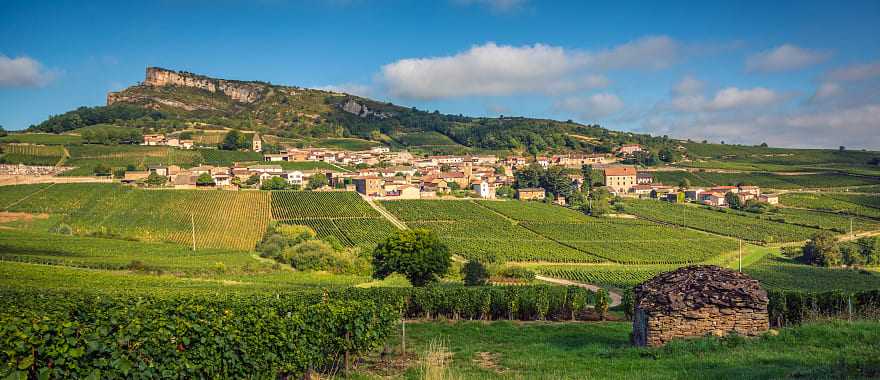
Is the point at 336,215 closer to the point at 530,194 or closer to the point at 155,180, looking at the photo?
the point at 155,180

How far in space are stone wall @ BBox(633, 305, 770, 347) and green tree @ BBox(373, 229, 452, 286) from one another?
25584 mm

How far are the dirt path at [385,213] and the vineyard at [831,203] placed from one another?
2414 inches

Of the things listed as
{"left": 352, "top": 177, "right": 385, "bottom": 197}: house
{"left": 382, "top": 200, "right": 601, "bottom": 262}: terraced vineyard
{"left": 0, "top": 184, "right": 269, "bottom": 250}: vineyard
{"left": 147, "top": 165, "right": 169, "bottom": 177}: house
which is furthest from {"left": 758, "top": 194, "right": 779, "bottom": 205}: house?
{"left": 147, "top": 165, "right": 169, "bottom": 177}: house

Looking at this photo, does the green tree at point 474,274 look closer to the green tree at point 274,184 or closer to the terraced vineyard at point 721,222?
the terraced vineyard at point 721,222

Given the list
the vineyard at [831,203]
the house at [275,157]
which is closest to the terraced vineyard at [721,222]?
the vineyard at [831,203]

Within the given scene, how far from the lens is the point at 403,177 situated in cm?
10638

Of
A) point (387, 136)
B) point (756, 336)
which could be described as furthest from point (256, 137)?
point (756, 336)

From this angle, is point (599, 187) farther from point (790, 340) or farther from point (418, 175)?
point (790, 340)

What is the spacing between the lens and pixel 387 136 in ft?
614

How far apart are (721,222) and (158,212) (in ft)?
229

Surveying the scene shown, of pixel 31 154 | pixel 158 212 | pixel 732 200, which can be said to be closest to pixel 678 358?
pixel 158 212

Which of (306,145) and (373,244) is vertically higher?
(306,145)

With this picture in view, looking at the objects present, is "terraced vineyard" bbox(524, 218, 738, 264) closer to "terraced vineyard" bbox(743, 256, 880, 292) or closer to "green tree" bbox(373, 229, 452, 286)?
"terraced vineyard" bbox(743, 256, 880, 292)

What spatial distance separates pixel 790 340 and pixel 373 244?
167ft
